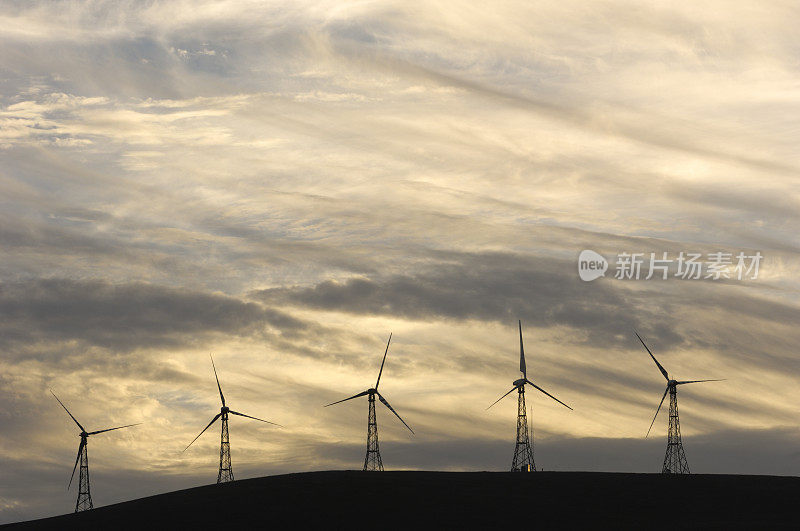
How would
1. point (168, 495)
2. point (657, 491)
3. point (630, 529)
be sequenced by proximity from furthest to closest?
1. point (168, 495)
2. point (657, 491)
3. point (630, 529)

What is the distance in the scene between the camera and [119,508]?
16012 centimetres

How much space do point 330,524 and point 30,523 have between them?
53.0 metres

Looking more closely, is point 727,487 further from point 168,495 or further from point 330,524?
point 168,495

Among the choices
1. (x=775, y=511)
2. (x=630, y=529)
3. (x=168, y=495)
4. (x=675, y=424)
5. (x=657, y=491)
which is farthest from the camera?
(x=675, y=424)

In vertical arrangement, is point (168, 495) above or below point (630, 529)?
above

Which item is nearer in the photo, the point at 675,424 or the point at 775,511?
the point at 775,511

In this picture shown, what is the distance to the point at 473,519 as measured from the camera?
138 m

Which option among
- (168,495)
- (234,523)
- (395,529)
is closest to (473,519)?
(395,529)

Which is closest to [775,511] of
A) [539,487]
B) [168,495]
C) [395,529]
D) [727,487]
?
[727,487]

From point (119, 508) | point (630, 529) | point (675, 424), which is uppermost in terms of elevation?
point (675, 424)

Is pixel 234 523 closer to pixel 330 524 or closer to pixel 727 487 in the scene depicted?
pixel 330 524

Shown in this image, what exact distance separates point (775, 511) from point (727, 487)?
17.3 meters

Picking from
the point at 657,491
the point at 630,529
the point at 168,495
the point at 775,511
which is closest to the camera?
the point at 630,529

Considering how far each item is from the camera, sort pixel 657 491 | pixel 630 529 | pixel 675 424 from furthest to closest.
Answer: pixel 675 424
pixel 657 491
pixel 630 529
